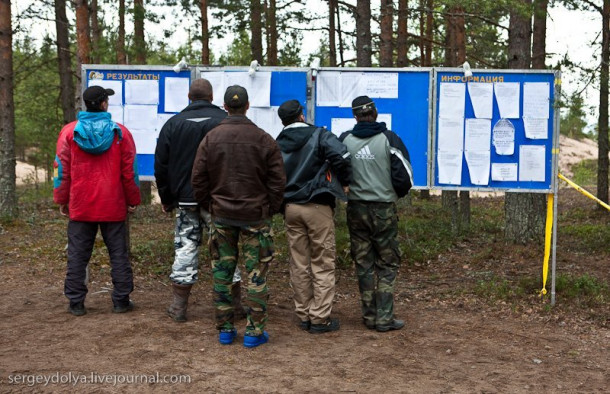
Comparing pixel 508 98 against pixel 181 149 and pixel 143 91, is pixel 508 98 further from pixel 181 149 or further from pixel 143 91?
pixel 143 91

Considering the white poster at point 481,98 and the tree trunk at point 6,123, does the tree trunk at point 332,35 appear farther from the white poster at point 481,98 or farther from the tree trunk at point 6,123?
the white poster at point 481,98

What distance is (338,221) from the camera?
39.6 feet

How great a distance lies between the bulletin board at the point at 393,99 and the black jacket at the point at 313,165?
133 cm

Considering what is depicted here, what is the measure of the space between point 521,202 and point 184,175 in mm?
5447

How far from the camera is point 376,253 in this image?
5.89 m

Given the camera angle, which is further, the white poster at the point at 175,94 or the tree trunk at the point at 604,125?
the tree trunk at the point at 604,125

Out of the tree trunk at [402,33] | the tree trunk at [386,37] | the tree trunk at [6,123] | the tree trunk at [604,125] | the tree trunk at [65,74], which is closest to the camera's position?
the tree trunk at [604,125]

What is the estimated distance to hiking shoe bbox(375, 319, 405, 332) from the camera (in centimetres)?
568

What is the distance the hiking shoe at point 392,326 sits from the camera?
568 centimetres

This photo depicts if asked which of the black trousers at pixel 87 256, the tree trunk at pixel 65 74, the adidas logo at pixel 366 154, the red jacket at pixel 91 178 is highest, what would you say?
the tree trunk at pixel 65 74

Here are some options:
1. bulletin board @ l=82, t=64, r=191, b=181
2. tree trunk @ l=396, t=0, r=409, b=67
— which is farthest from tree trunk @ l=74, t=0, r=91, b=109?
tree trunk @ l=396, t=0, r=409, b=67

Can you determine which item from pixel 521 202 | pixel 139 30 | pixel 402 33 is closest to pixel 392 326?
pixel 521 202

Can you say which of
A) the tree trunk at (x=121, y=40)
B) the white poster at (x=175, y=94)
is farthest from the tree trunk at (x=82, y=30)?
the tree trunk at (x=121, y=40)

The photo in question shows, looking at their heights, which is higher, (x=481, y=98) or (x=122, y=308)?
(x=481, y=98)
